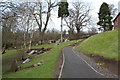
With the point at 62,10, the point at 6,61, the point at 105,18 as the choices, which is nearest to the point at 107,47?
the point at 6,61

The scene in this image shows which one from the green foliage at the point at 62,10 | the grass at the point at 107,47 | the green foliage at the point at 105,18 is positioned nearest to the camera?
the grass at the point at 107,47

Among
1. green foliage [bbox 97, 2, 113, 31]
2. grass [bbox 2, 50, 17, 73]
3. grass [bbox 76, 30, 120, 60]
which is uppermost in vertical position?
green foliage [bbox 97, 2, 113, 31]

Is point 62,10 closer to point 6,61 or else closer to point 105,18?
point 105,18

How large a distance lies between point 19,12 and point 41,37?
27222mm

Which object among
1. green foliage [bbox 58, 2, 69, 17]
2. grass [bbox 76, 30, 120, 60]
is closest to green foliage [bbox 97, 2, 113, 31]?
green foliage [bbox 58, 2, 69, 17]

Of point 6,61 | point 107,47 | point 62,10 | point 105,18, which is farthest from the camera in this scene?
point 62,10

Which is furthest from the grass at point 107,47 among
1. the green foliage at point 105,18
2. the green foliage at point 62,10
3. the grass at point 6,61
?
the green foliage at point 62,10

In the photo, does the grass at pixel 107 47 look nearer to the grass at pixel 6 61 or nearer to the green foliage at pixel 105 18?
the grass at pixel 6 61

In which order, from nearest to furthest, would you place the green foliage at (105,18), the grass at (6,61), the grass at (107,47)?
the grass at (107,47) → the grass at (6,61) → the green foliage at (105,18)

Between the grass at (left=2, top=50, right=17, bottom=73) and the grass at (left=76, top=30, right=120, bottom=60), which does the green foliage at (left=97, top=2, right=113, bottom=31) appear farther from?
the grass at (left=2, top=50, right=17, bottom=73)

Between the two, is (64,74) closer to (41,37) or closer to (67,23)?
(41,37)

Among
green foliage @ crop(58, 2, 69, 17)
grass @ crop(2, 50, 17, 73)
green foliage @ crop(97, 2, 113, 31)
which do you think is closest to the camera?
grass @ crop(2, 50, 17, 73)

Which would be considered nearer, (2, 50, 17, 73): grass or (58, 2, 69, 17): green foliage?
(2, 50, 17, 73): grass

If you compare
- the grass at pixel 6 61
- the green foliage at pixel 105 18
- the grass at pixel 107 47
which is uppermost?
the green foliage at pixel 105 18
